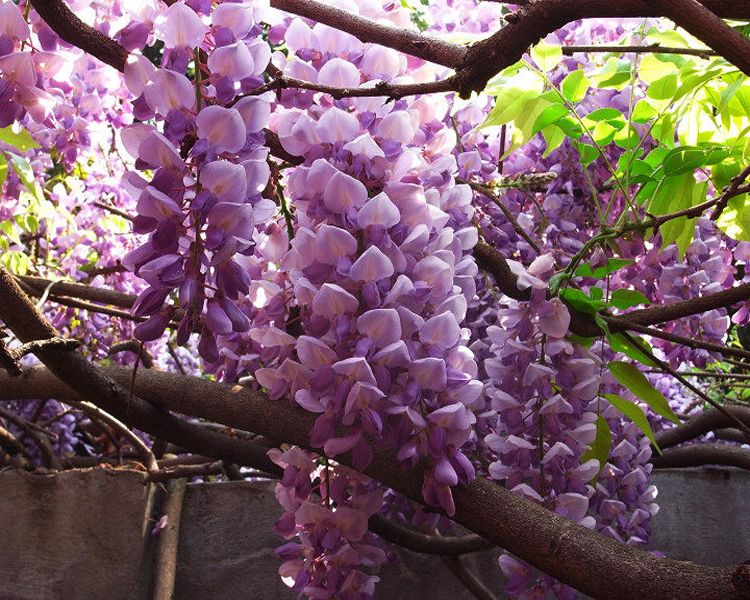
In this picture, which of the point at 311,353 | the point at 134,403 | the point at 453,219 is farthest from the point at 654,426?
the point at 311,353

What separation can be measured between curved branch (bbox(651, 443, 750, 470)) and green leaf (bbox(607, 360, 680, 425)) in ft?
3.81

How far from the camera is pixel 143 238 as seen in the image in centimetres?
279

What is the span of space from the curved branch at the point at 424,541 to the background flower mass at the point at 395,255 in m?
0.37

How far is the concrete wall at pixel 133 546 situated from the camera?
74.5 inches

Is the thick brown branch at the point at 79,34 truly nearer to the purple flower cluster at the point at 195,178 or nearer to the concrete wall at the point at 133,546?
the purple flower cluster at the point at 195,178

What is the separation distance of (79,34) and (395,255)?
38 centimetres

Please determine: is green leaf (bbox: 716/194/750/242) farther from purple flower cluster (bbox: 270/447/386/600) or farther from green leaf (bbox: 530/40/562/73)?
purple flower cluster (bbox: 270/447/386/600)

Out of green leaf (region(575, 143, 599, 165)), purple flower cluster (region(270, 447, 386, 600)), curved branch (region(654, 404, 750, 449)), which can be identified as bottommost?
curved branch (region(654, 404, 750, 449))

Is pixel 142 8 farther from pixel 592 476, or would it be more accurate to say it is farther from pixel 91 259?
pixel 91 259

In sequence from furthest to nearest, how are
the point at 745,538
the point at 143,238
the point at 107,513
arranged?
the point at 143,238
the point at 745,538
the point at 107,513

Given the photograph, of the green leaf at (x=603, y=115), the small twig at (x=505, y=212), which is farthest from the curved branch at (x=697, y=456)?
the green leaf at (x=603, y=115)

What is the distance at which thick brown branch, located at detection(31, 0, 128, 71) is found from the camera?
0.78 m

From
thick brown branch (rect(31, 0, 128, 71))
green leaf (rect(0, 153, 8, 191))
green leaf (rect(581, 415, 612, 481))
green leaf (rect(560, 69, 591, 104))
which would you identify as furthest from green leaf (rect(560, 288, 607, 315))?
green leaf (rect(0, 153, 8, 191))

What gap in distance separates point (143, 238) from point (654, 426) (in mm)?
1775
